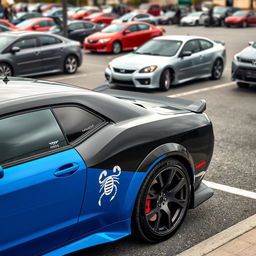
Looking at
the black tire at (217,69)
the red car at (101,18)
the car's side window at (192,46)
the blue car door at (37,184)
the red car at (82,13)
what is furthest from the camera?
the red car at (82,13)

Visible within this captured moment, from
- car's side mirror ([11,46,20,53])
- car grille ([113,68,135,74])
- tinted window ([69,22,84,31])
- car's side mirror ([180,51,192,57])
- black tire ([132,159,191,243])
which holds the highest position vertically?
black tire ([132,159,191,243])

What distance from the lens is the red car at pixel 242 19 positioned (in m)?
41.2

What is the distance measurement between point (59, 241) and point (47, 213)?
306 millimetres

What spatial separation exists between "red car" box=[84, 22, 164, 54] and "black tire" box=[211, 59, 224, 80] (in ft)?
25.9

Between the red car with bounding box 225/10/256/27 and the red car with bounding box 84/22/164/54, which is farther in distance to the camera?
the red car with bounding box 225/10/256/27

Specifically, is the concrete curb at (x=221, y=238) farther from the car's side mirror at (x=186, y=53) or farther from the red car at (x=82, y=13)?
the red car at (x=82, y=13)

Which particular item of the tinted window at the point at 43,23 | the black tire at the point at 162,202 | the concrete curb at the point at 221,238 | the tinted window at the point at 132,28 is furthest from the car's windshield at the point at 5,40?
the tinted window at the point at 43,23

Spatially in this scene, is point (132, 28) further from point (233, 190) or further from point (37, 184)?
point (37, 184)

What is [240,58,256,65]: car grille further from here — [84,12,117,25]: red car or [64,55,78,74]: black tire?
[84,12,117,25]: red car

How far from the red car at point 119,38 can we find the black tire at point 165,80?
9.38 meters

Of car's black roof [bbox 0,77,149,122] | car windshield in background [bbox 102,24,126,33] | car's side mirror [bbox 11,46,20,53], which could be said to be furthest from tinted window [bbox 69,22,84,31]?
car's black roof [bbox 0,77,149,122]

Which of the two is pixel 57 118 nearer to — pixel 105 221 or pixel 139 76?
pixel 105 221

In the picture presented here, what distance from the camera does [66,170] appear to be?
3986 millimetres

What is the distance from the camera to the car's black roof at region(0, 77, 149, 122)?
4.00 meters
